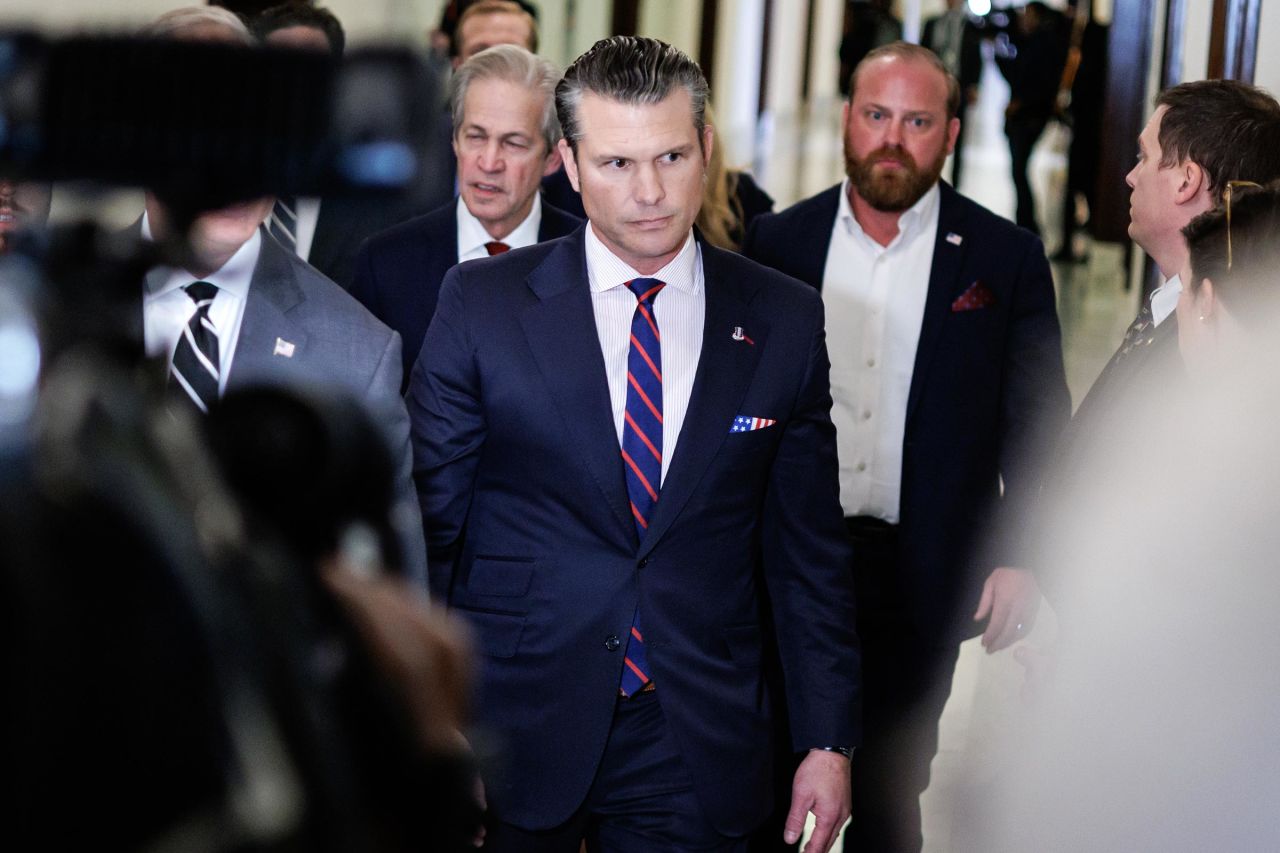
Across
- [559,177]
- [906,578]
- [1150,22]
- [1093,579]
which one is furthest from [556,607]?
[1150,22]

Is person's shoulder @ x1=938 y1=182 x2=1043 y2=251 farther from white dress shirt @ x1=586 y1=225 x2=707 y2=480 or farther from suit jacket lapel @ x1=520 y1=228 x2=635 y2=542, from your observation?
suit jacket lapel @ x1=520 y1=228 x2=635 y2=542

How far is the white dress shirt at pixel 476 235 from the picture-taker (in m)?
3.82

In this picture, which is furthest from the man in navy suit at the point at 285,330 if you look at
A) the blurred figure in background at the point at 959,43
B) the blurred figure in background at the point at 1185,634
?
the blurred figure in background at the point at 959,43

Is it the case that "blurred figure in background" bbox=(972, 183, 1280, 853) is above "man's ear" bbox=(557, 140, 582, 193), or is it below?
below

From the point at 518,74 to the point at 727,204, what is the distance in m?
1.07

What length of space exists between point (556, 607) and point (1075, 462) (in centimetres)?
101

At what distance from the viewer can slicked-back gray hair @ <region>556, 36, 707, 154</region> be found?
2.56m

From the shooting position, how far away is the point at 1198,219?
226 cm

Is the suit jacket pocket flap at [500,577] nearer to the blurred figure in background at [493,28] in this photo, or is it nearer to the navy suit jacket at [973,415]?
the navy suit jacket at [973,415]

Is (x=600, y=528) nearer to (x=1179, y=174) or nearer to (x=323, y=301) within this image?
(x=323, y=301)

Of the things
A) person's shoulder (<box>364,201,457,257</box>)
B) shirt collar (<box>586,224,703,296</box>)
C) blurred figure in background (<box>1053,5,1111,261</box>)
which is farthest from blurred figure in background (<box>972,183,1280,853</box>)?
blurred figure in background (<box>1053,5,1111,261</box>)

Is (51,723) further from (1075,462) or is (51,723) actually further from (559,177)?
(559,177)

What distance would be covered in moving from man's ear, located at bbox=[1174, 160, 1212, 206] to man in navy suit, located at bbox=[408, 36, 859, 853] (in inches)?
34.6

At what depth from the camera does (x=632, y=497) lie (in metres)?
2.54
